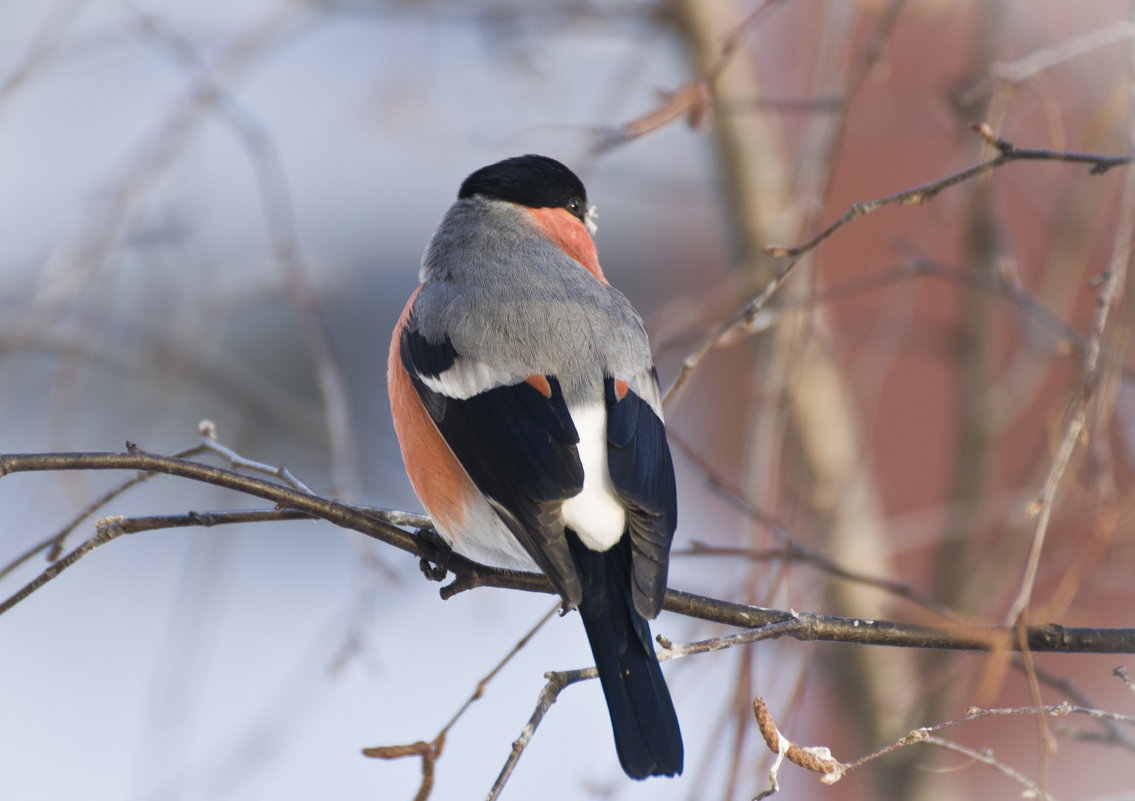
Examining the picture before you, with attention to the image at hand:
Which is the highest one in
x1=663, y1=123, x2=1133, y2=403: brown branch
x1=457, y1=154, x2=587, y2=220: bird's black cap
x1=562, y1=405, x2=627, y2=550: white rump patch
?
x1=457, y1=154, x2=587, y2=220: bird's black cap

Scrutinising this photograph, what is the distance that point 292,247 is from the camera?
2051mm

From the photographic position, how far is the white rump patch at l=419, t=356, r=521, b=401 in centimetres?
176

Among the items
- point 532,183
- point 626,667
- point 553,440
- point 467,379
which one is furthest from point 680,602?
point 532,183

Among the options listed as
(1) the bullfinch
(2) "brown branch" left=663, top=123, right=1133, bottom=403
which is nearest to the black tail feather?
(1) the bullfinch

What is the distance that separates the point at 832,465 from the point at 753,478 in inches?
33.0

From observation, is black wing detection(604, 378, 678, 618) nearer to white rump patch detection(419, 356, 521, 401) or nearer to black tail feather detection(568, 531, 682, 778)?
black tail feather detection(568, 531, 682, 778)

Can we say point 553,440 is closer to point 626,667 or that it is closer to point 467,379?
point 467,379

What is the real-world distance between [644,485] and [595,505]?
0.08 metres

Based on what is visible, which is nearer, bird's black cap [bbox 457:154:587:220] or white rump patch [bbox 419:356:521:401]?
white rump patch [bbox 419:356:521:401]

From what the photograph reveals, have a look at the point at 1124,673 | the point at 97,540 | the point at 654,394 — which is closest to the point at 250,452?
the point at 654,394

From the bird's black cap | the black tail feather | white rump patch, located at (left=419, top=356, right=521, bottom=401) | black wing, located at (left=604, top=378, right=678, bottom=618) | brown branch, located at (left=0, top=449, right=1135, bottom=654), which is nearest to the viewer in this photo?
brown branch, located at (left=0, top=449, right=1135, bottom=654)

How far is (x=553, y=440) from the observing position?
1640mm

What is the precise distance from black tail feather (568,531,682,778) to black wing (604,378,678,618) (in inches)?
1.3

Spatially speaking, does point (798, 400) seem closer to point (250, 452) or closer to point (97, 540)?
point (250, 452)
